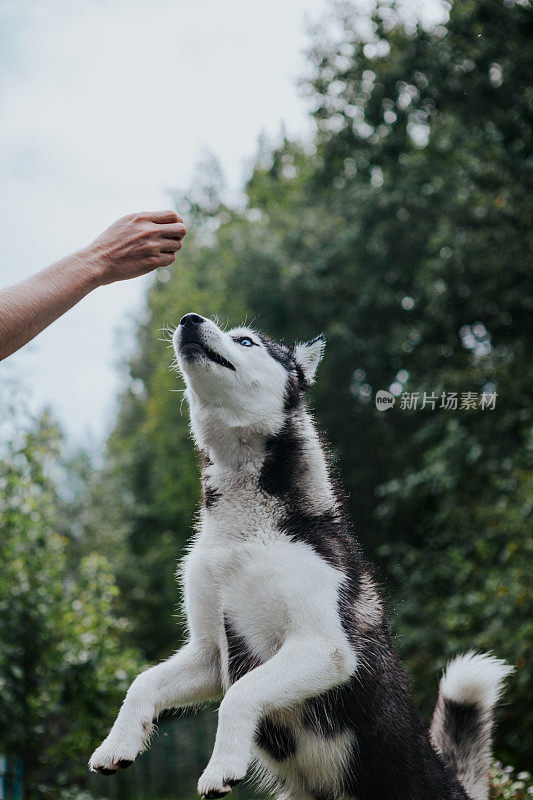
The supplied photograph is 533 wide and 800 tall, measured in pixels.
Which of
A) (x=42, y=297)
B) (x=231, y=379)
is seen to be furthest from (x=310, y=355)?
(x=42, y=297)

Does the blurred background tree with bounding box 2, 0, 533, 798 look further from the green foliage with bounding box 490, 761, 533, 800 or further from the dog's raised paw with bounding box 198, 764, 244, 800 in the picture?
the dog's raised paw with bounding box 198, 764, 244, 800

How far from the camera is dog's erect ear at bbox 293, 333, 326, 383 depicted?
9.84 feet

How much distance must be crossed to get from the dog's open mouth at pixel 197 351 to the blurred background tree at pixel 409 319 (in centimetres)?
485

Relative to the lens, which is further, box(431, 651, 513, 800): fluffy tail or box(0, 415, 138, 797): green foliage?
box(0, 415, 138, 797): green foliage

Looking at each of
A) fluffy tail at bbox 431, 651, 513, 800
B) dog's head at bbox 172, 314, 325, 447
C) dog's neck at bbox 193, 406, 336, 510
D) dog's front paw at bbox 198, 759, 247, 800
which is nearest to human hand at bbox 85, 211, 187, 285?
dog's head at bbox 172, 314, 325, 447

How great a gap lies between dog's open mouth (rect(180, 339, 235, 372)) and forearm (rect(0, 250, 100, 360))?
438mm

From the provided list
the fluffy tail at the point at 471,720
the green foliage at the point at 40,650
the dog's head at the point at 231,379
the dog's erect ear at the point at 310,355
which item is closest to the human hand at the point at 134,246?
the dog's head at the point at 231,379

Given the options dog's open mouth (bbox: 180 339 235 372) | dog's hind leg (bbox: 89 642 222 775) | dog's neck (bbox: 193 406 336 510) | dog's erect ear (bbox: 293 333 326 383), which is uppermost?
dog's open mouth (bbox: 180 339 235 372)

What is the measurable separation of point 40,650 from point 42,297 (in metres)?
5.81

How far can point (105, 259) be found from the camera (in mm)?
2234

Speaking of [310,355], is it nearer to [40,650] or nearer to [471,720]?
[471,720]

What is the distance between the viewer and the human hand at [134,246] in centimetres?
224

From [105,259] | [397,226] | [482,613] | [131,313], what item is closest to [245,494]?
[105,259]

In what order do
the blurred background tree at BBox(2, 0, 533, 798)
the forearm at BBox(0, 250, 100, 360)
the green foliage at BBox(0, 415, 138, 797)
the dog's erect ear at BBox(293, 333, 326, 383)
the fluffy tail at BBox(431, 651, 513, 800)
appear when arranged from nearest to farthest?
the forearm at BBox(0, 250, 100, 360), the dog's erect ear at BBox(293, 333, 326, 383), the fluffy tail at BBox(431, 651, 513, 800), the green foliage at BBox(0, 415, 138, 797), the blurred background tree at BBox(2, 0, 533, 798)
